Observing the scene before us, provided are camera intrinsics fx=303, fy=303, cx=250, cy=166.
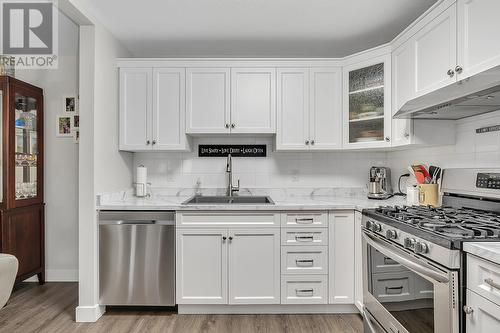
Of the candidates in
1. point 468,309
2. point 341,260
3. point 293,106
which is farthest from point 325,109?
point 468,309

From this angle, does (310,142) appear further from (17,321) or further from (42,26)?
(17,321)

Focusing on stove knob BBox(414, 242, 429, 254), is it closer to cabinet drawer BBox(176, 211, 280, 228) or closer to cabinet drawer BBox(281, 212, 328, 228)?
cabinet drawer BBox(281, 212, 328, 228)

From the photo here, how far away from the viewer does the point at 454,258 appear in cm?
127

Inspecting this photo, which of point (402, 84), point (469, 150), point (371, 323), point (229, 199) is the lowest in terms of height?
point (371, 323)

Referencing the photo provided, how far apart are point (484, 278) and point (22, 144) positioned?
3688 millimetres

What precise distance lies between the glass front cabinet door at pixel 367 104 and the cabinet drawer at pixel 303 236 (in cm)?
88

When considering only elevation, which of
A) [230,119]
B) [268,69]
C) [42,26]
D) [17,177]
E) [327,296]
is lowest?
[327,296]

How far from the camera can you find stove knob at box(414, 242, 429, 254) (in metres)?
1.42

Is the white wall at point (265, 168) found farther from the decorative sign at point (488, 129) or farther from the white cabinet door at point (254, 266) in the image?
the decorative sign at point (488, 129)

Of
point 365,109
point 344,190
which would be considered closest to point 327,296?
point 344,190

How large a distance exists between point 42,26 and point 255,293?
2.96 m

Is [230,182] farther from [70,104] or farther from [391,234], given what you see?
[70,104]

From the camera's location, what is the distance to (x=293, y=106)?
286 cm

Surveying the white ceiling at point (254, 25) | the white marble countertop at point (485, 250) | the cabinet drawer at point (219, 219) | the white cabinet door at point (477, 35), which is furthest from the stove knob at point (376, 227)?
the white ceiling at point (254, 25)
